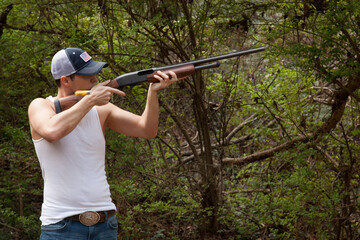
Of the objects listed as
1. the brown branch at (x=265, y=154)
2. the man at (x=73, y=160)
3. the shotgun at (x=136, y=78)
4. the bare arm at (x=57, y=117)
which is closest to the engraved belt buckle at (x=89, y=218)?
the man at (x=73, y=160)

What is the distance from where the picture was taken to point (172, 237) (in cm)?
630

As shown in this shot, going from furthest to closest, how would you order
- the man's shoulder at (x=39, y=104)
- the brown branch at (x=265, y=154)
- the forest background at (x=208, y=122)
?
the brown branch at (x=265, y=154)
the forest background at (x=208, y=122)
the man's shoulder at (x=39, y=104)

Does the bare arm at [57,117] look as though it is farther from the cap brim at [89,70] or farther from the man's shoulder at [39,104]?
the cap brim at [89,70]

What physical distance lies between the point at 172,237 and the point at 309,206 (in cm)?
184

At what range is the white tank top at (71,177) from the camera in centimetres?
249

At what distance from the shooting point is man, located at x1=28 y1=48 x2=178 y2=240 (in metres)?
2.46

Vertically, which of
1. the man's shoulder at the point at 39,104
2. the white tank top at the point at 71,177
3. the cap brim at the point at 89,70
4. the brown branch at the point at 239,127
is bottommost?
the brown branch at the point at 239,127

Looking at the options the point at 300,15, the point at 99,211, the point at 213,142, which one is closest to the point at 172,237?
the point at 213,142

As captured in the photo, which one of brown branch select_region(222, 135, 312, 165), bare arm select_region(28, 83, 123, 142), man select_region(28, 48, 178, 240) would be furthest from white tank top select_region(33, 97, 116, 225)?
brown branch select_region(222, 135, 312, 165)

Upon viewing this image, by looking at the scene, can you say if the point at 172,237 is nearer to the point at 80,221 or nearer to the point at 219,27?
the point at 219,27

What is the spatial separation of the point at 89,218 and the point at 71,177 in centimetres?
22

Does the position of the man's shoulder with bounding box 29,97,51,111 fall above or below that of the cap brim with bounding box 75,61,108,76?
below

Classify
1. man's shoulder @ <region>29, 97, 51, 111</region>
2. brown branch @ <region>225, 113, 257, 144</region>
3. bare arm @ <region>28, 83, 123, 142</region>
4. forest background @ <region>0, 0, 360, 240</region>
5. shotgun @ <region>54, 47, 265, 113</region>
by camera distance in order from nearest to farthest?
bare arm @ <region>28, 83, 123, 142</region> → man's shoulder @ <region>29, 97, 51, 111</region> → shotgun @ <region>54, 47, 265, 113</region> → forest background @ <region>0, 0, 360, 240</region> → brown branch @ <region>225, 113, 257, 144</region>

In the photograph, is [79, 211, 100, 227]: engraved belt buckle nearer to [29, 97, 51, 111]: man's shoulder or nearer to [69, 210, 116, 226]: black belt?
[69, 210, 116, 226]: black belt
